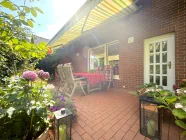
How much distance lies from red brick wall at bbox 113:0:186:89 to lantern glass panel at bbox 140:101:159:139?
70.7 inches

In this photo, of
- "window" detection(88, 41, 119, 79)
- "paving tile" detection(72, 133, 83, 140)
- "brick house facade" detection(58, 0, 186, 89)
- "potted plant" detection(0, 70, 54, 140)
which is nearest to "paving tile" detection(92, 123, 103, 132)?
"paving tile" detection(72, 133, 83, 140)

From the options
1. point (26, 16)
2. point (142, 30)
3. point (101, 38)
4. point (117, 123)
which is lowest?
point (117, 123)

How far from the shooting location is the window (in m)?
4.26

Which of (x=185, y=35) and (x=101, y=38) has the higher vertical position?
(x=101, y=38)

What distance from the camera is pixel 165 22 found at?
8.47 feet

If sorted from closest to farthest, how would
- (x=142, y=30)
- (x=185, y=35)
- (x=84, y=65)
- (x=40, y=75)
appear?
(x=40, y=75) < (x=185, y=35) < (x=142, y=30) < (x=84, y=65)

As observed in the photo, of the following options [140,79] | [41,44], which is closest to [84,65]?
[140,79]

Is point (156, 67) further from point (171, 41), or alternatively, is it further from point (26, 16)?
point (26, 16)

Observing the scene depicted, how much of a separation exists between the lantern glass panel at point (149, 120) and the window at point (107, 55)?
271cm

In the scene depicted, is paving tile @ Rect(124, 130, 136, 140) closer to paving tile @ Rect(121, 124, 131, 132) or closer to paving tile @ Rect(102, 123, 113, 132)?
paving tile @ Rect(121, 124, 131, 132)

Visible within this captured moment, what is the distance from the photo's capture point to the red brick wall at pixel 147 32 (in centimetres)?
234

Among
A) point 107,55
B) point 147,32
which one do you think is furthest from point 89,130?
point 107,55

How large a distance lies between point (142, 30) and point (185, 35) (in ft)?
3.68

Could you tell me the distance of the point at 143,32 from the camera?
3057mm
